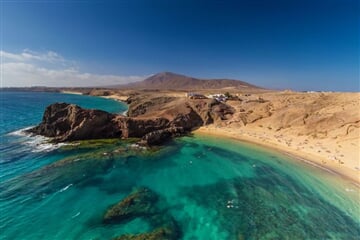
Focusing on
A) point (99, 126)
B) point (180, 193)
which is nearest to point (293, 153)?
point (180, 193)

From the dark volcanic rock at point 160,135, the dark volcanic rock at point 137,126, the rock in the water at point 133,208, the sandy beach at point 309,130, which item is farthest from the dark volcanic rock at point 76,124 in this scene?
the rock in the water at point 133,208

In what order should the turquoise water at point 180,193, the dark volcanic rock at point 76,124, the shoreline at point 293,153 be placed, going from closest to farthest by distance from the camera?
the turquoise water at point 180,193, the shoreline at point 293,153, the dark volcanic rock at point 76,124

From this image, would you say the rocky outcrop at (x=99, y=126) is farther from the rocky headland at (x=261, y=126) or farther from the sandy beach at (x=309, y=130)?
the sandy beach at (x=309, y=130)

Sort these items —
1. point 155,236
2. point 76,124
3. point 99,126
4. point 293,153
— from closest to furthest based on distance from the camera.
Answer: point 155,236
point 293,153
point 76,124
point 99,126

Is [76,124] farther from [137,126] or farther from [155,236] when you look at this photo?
[155,236]

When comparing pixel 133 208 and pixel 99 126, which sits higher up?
pixel 99 126
